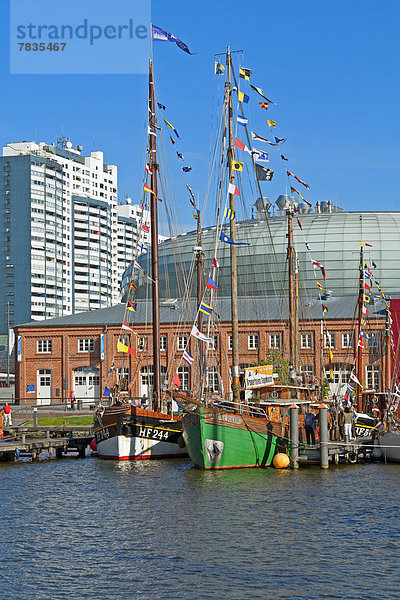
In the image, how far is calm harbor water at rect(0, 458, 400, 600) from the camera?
23.8 meters

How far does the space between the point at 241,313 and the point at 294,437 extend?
58295mm

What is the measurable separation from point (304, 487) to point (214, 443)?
21.5ft

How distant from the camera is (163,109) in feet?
189

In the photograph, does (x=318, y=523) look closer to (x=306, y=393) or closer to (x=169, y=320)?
(x=306, y=393)

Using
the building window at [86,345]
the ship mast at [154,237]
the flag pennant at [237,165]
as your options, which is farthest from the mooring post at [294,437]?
the building window at [86,345]

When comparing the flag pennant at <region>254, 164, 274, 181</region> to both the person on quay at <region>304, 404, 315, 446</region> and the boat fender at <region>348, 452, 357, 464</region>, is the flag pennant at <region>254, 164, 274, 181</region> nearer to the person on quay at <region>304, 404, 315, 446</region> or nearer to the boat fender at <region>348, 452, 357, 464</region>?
the person on quay at <region>304, 404, 315, 446</region>

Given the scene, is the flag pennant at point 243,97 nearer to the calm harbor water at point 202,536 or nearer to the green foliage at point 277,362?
the calm harbor water at point 202,536

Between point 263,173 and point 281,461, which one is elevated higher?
point 263,173

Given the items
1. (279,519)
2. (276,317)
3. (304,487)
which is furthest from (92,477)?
(276,317)

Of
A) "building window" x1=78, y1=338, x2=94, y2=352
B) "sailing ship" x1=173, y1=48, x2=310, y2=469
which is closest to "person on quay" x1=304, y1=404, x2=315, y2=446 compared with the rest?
"sailing ship" x1=173, y1=48, x2=310, y2=469

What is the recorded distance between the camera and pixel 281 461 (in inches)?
1831

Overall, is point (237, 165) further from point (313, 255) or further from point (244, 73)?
point (313, 255)

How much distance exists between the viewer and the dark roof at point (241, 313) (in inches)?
3976

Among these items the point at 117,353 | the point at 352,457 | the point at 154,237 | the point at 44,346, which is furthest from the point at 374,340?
the point at 352,457
